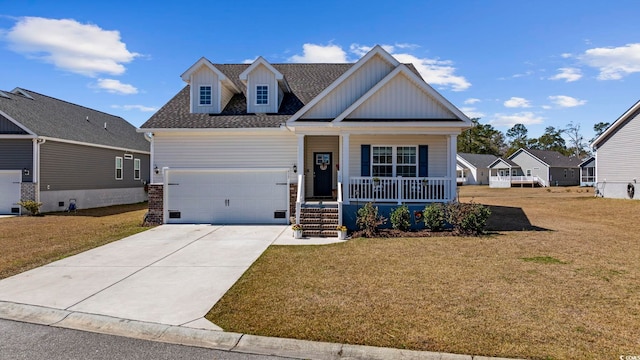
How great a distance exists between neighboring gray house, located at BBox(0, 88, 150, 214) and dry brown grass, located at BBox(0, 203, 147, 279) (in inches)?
85.3

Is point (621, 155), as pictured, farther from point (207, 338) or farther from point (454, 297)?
point (207, 338)

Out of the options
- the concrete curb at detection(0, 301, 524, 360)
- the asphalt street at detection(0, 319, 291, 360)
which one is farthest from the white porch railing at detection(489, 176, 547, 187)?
the asphalt street at detection(0, 319, 291, 360)

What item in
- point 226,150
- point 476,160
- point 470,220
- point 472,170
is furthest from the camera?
point 476,160

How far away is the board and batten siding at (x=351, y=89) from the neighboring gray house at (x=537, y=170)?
41.1m

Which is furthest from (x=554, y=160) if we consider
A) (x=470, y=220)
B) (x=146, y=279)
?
(x=146, y=279)

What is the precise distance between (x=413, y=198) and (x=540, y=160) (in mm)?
45288

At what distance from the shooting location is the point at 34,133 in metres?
18.3

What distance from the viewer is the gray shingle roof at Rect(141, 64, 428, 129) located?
1548cm

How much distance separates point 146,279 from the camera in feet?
23.3

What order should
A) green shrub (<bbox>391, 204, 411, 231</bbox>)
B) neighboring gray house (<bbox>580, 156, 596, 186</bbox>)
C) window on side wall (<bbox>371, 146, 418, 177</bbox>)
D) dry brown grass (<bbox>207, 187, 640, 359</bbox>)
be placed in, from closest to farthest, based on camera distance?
dry brown grass (<bbox>207, 187, 640, 359</bbox>)
green shrub (<bbox>391, 204, 411, 231</bbox>)
window on side wall (<bbox>371, 146, 418, 177</bbox>)
neighboring gray house (<bbox>580, 156, 596, 186</bbox>)

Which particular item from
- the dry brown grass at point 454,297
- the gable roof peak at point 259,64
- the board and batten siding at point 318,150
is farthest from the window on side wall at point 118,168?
the dry brown grass at point 454,297

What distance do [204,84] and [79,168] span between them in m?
10.4

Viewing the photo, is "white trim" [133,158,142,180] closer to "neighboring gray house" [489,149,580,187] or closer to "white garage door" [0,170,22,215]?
"white garage door" [0,170,22,215]

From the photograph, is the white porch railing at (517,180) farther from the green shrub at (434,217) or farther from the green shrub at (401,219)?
the green shrub at (401,219)
